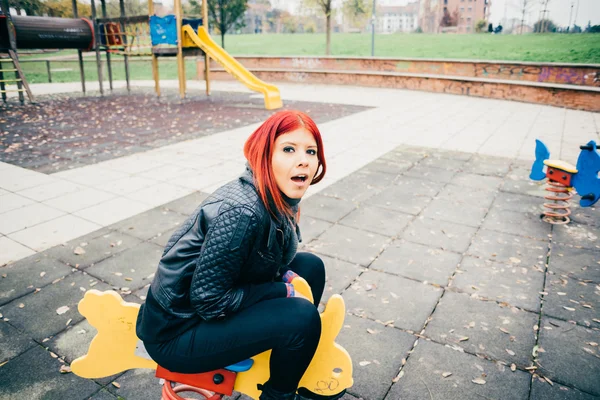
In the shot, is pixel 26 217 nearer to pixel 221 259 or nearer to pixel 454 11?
pixel 221 259

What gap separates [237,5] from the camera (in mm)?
25422

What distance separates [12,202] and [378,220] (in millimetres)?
4444

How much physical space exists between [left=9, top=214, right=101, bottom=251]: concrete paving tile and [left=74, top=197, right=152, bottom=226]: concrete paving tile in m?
0.11

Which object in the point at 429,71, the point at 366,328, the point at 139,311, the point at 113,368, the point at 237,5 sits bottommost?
the point at 366,328

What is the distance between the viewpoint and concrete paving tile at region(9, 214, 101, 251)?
Result: 4191 millimetres

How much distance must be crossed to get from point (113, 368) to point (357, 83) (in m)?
17.7

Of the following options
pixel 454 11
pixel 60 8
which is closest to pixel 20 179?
pixel 60 8

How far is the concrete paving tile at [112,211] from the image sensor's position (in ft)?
15.7

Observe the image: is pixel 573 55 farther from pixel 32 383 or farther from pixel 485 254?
pixel 32 383

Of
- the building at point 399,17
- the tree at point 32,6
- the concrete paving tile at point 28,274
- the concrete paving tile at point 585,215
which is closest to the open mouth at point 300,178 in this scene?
the concrete paving tile at point 28,274

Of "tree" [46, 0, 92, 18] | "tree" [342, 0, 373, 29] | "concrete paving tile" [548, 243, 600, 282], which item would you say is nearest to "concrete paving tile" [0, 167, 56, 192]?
"concrete paving tile" [548, 243, 600, 282]

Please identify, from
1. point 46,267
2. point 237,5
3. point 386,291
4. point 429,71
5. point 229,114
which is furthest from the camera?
point 237,5

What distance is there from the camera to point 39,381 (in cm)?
243

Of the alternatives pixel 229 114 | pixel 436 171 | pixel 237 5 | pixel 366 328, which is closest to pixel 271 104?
pixel 229 114
